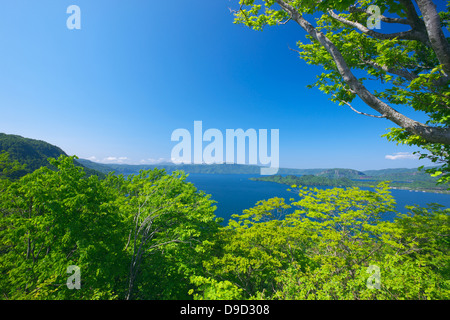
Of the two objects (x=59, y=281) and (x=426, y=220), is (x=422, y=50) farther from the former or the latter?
(x=59, y=281)

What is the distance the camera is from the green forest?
5.50 metres

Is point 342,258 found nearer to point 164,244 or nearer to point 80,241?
point 164,244

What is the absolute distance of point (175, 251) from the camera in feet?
27.9

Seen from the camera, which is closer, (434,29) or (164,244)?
(434,29)

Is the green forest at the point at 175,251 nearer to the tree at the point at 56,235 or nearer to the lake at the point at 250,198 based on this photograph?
the tree at the point at 56,235

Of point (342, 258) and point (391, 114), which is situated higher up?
point (391, 114)

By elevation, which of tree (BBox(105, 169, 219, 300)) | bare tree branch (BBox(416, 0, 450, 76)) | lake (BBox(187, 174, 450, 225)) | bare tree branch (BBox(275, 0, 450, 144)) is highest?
bare tree branch (BBox(416, 0, 450, 76))

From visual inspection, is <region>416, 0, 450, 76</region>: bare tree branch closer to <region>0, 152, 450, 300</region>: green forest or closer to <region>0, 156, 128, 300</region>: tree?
<region>0, 152, 450, 300</region>: green forest

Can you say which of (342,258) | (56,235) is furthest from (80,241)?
(342,258)

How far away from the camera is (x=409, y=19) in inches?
165

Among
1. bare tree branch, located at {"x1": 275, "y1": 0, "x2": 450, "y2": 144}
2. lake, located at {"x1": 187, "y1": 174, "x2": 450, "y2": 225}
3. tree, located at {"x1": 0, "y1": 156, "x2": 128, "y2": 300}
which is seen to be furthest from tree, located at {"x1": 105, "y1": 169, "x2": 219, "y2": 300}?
lake, located at {"x1": 187, "y1": 174, "x2": 450, "y2": 225}

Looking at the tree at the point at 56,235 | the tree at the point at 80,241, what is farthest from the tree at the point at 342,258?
the tree at the point at 56,235
